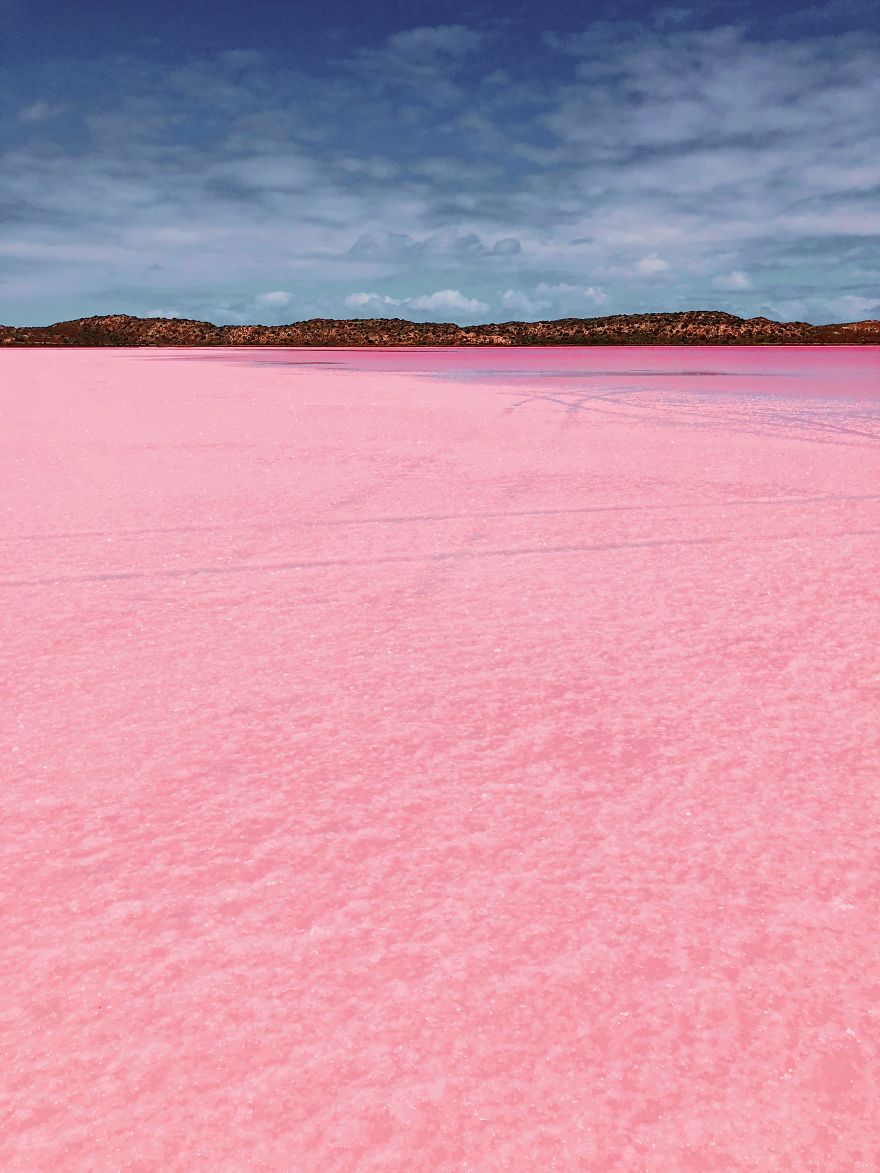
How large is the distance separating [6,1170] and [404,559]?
11.4 ft

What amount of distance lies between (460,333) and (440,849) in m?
86.5

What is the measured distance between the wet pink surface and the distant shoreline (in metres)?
65.8

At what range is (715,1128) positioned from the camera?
4.73ft

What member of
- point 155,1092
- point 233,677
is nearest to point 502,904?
point 155,1092

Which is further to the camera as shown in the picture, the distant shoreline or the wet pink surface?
the distant shoreline

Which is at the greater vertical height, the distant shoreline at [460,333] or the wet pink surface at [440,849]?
the distant shoreline at [460,333]

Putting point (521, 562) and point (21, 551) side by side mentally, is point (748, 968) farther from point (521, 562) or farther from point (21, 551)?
point (21, 551)

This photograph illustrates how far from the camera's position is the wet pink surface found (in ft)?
4.86

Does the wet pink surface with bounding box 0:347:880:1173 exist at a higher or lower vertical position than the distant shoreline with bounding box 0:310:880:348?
lower

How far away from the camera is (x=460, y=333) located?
85.1 metres

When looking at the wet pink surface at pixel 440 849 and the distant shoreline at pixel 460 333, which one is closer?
the wet pink surface at pixel 440 849

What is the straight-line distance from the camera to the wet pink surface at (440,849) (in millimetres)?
1481

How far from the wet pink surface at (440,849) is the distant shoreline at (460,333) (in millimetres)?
65788

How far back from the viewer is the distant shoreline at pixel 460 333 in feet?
241
